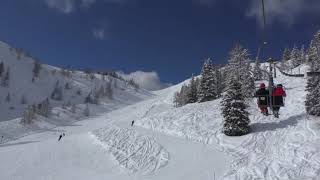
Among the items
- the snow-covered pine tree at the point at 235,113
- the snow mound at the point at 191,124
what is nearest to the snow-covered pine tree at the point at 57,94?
the snow mound at the point at 191,124

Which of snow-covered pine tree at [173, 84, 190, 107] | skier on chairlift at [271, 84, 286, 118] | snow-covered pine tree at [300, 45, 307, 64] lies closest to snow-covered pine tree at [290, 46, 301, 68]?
snow-covered pine tree at [300, 45, 307, 64]

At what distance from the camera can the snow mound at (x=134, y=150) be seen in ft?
99.3

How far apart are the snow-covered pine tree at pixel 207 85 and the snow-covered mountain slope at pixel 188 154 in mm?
20397

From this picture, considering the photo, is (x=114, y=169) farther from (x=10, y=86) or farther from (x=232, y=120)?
(x=10, y=86)

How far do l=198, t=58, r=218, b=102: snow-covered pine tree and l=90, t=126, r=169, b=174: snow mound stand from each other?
2375 centimetres

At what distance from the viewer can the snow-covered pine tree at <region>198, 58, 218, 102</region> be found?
66.8 meters

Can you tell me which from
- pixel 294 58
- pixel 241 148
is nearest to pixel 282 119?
pixel 241 148

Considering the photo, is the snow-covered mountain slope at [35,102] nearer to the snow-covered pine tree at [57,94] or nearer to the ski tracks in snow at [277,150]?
the snow-covered pine tree at [57,94]

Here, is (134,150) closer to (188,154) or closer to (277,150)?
(188,154)

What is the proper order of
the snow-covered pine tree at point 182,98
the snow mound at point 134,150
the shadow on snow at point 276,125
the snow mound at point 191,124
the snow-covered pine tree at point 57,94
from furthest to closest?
the snow-covered pine tree at point 57,94 < the snow-covered pine tree at point 182,98 < the snow mound at point 191,124 < the shadow on snow at point 276,125 < the snow mound at point 134,150

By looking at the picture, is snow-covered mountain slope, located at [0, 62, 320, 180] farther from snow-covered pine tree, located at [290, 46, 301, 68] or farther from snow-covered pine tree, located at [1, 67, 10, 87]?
snow-covered pine tree, located at [1, 67, 10, 87]

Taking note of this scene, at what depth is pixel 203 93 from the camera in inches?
2648

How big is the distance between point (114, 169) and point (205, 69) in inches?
1651

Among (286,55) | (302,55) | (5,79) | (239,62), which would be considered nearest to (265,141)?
(239,62)
